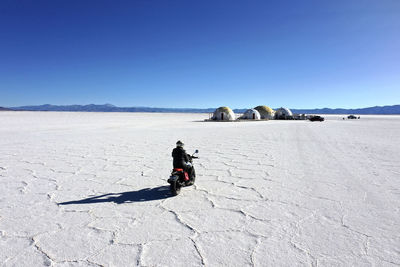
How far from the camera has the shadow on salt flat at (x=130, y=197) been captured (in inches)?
160

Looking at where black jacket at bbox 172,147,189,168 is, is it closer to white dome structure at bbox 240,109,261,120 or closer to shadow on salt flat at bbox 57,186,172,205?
shadow on salt flat at bbox 57,186,172,205

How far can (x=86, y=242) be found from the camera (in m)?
2.81

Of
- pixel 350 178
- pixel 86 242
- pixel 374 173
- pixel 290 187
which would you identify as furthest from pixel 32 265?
pixel 374 173

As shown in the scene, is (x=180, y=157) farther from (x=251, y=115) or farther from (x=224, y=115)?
(x=251, y=115)

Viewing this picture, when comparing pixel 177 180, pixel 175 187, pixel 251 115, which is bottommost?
pixel 175 187

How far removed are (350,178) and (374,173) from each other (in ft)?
3.00

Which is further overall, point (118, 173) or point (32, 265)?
point (118, 173)

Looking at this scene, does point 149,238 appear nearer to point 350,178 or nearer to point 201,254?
point 201,254

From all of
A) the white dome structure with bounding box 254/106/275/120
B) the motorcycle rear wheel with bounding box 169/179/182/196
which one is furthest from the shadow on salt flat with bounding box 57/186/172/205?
the white dome structure with bounding box 254/106/275/120

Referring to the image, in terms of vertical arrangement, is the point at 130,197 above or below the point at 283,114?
below

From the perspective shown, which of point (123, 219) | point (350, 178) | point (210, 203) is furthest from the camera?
point (350, 178)

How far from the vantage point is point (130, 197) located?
4246 millimetres

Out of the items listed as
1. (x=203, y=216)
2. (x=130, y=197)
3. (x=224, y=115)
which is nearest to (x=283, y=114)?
(x=224, y=115)

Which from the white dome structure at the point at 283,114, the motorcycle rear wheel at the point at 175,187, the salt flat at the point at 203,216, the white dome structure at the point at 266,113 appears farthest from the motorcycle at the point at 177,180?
the white dome structure at the point at 283,114
